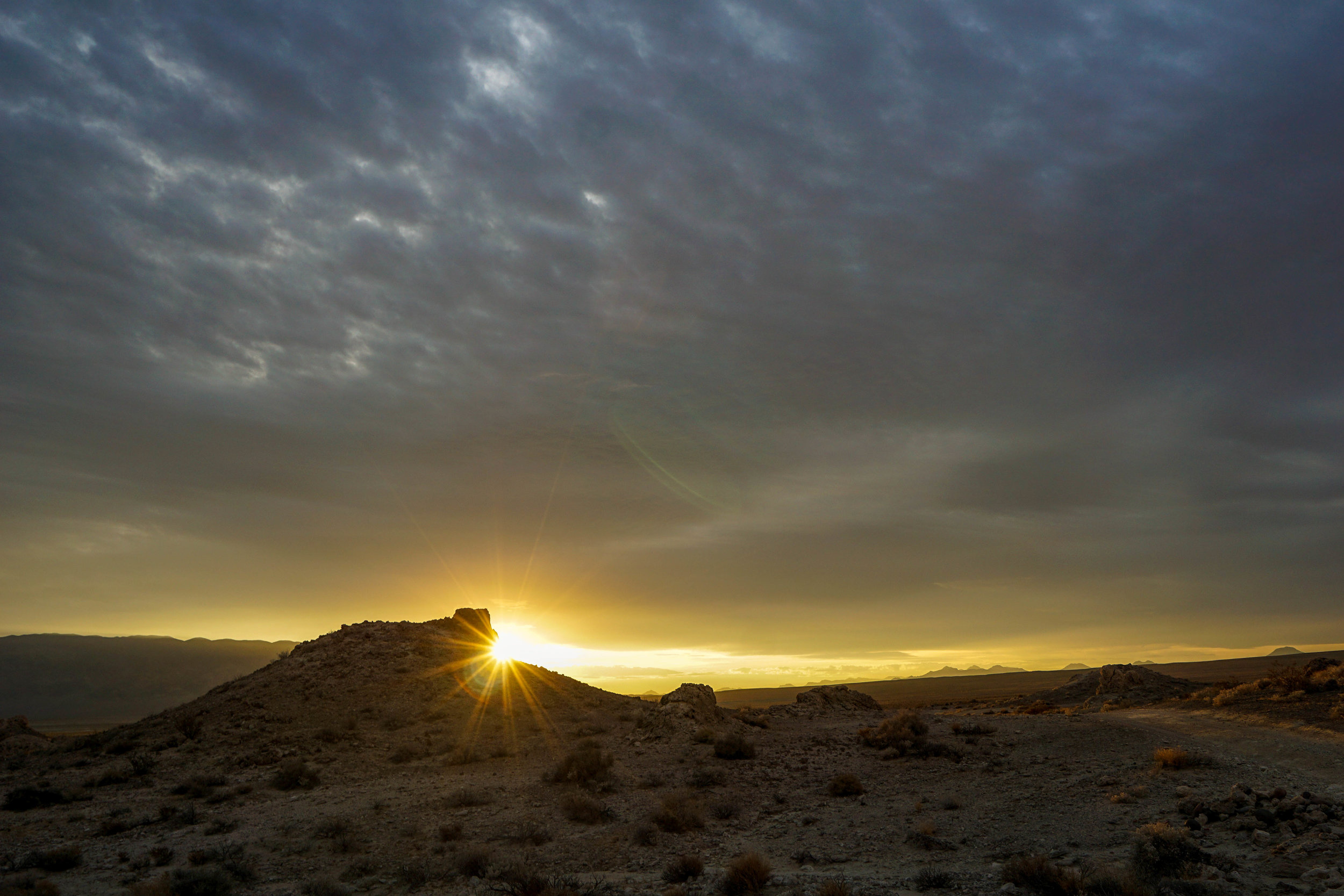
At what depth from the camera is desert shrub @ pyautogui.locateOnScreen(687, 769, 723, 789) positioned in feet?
82.0

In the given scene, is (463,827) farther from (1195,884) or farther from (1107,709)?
(1107,709)

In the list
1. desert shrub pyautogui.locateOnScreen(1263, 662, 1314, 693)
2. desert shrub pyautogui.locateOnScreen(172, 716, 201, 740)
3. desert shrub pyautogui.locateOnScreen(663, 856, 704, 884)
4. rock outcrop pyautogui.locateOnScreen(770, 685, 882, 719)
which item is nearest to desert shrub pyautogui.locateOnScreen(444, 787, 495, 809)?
desert shrub pyautogui.locateOnScreen(663, 856, 704, 884)

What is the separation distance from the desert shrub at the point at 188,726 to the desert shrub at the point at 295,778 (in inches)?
328

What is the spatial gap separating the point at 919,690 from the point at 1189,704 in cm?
11448

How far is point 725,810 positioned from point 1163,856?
38.3 feet

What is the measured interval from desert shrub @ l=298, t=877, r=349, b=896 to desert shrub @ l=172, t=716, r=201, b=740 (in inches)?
878

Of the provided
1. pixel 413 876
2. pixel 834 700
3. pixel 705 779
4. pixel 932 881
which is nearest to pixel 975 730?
pixel 705 779

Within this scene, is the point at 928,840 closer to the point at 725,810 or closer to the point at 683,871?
the point at 683,871

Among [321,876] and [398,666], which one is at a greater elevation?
[398,666]

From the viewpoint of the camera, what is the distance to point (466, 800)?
76.7 ft

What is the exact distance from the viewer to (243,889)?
16.4 meters

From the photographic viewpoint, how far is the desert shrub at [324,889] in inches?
614

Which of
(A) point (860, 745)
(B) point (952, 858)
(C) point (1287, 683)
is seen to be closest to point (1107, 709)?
(C) point (1287, 683)

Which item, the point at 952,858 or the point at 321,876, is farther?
the point at 321,876
